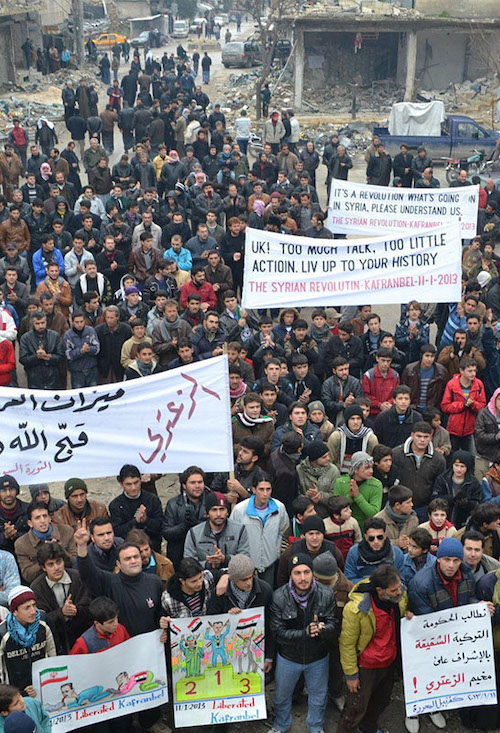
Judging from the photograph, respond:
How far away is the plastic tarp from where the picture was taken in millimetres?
28766

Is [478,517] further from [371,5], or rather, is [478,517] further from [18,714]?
[371,5]

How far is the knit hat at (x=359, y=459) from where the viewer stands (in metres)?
7.56

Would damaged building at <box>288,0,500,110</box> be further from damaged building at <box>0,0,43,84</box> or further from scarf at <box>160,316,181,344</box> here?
scarf at <box>160,316,181,344</box>

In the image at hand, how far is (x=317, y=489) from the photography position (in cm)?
761

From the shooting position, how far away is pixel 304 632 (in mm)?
6277

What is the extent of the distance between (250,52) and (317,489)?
41900mm

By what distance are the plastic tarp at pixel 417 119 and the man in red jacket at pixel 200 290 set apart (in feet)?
61.5

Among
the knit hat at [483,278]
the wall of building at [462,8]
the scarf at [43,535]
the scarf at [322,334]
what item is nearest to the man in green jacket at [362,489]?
the scarf at [43,535]

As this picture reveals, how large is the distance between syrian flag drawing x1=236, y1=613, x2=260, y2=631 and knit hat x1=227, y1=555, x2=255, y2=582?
0.29 meters

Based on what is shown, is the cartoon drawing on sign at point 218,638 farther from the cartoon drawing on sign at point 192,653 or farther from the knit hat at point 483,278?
the knit hat at point 483,278

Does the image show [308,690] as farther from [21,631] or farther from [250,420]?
[250,420]

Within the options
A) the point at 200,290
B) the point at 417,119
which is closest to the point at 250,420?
the point at 200,290

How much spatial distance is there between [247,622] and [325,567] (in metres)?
0.64

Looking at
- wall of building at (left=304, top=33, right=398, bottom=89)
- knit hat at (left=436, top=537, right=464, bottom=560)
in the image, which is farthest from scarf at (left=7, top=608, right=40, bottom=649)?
wall of building at (left=304, top=33, right=398, bottom=89)
